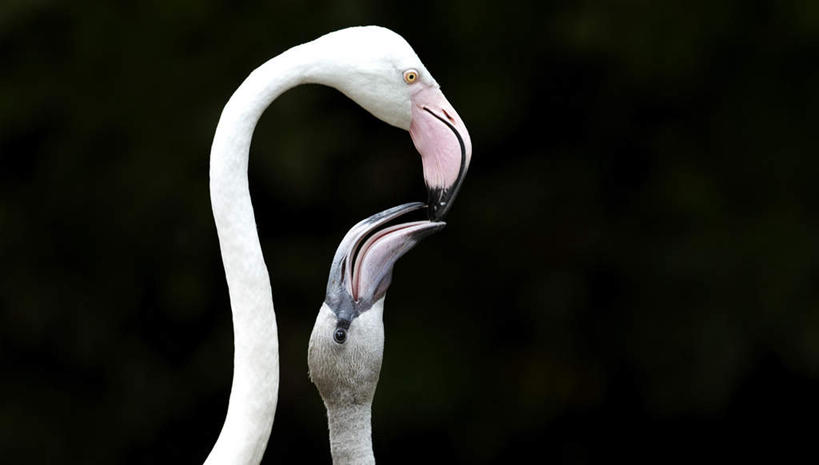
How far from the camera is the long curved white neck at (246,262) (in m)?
3.17

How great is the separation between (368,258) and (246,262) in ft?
0.83

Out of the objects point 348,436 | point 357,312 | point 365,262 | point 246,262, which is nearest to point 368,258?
point 365,262

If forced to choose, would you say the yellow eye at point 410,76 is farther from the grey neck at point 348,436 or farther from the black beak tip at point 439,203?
the grey neck at point 348,436

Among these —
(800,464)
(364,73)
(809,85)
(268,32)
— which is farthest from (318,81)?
(800,464)

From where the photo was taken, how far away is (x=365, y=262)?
323 centimetres

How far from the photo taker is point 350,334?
10.5 ft

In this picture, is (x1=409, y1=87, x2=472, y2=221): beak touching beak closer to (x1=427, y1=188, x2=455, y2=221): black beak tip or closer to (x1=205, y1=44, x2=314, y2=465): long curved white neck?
(x1=427, y1=188, x2=455, y2=221): black beak tip

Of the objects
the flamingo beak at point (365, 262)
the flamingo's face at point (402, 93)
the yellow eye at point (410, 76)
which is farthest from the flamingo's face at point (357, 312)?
the yellow eye at point (410, 76)

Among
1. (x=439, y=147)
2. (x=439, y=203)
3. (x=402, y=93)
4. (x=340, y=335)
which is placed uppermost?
(x=402, y=93)

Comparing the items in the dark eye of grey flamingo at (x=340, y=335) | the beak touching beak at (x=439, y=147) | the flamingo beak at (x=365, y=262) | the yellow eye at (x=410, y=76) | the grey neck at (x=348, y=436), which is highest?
the yellow eye at (x=410, y=76)

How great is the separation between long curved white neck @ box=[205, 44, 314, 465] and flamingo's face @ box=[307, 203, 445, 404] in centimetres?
11

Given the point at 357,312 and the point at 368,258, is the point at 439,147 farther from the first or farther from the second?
the point at 357,312

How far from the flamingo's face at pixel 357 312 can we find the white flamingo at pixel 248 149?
99mm

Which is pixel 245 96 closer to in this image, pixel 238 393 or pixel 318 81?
pixel 318 81
